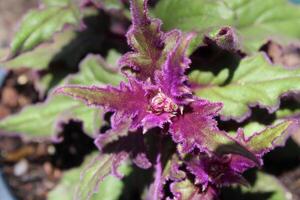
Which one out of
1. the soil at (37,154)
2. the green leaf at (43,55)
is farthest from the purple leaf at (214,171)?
the green leaf at (43,55)

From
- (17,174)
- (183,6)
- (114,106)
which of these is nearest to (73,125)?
(17,174)

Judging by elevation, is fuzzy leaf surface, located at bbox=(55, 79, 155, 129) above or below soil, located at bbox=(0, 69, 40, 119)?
above

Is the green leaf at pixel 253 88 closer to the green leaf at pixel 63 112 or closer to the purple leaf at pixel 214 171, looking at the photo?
the purple leaf at pixel 214 171

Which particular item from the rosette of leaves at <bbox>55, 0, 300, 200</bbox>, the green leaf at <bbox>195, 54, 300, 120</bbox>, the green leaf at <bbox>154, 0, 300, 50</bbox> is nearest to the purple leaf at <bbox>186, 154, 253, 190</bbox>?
the rosette of leaves at <bbox>55, 0, 300, 200</bbox>

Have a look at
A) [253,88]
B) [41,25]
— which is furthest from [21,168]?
[253,88]

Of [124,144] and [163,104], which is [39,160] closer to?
[124,144]

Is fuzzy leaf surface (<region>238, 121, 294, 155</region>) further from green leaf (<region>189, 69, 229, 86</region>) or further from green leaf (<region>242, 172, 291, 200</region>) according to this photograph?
green leaf (<region>242, 172, 291, 200</region>)

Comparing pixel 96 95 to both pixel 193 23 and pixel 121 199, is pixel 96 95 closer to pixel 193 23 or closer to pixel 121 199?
pixel 193 23
